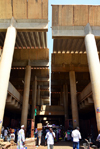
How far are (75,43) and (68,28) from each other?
363cm

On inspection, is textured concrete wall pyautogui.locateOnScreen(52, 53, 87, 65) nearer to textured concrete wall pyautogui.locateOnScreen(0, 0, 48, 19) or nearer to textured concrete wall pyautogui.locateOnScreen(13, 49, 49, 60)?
textured concrete wall pyautogui.locateOnScreen(13, 49, 49, 60)

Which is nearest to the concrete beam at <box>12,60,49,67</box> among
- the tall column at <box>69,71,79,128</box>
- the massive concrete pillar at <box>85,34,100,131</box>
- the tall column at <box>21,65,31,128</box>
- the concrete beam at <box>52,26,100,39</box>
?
the tall column at <box>21,65,31,128</box>

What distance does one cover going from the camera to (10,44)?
1431cm

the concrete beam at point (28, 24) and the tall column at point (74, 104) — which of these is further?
the tall column at point (74, 104)

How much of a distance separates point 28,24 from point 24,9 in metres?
1.65

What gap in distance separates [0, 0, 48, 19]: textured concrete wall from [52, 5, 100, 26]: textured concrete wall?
1297 mm

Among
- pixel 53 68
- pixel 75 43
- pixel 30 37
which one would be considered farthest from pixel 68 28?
pixel 53 68

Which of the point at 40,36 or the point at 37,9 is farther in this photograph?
the point at 40,36

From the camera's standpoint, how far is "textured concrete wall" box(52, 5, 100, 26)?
15711mm

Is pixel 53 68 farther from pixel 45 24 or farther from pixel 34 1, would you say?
pixel 34 1

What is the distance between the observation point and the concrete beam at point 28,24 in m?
15.4

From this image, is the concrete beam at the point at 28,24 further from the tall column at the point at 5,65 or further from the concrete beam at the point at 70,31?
the concrete beam at the point at 70,31

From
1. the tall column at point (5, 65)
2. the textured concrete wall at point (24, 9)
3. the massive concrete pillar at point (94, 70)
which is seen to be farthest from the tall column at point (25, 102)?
the massive concrete pillar at point (94, 70)

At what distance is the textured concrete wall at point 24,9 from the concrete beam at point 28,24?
1.37ft
